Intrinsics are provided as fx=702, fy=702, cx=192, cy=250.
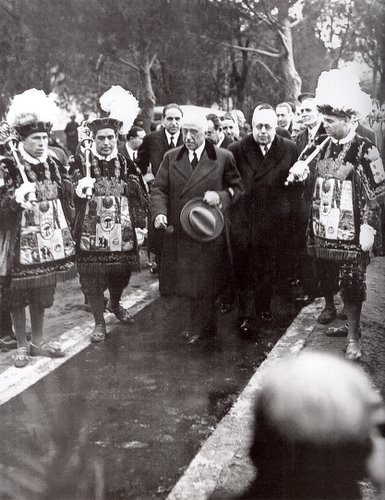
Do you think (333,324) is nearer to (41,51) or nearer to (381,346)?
(381,346)

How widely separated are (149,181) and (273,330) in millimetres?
2378

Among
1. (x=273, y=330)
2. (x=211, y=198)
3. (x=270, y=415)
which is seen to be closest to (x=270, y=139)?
(x=211, y=198)

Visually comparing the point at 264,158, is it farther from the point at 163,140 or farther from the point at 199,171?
the point at 163,140

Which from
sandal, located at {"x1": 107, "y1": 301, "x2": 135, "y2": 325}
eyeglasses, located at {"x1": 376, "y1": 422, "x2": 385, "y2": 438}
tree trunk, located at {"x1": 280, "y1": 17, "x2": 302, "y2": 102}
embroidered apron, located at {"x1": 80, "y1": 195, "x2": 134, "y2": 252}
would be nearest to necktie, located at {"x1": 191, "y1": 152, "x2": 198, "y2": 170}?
embroidered apron, located at {"x1": 80, "y1": 195, "x2": 134, "y2": 252}

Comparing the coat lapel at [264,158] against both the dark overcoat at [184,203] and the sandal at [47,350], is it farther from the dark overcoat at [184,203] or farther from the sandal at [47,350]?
the sandal at [47,350]

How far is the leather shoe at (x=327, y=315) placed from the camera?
225 inches

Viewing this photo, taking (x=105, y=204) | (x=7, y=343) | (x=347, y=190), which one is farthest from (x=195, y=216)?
(x=7, y=343)

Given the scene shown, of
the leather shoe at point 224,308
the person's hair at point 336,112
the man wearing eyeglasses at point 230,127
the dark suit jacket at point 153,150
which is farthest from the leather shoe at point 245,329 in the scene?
the man wearing eyeglasses at point 230,127

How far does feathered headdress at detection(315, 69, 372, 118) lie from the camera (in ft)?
14.9

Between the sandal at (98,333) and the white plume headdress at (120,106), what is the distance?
1.50 m

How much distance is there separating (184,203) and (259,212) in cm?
82

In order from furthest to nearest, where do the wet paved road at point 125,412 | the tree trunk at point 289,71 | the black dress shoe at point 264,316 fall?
the tree trunk at point 289,71 < the black dress shoe at point 264,316 < the wet paved road at point 125,412

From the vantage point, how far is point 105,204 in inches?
207

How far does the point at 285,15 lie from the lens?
9727mm
